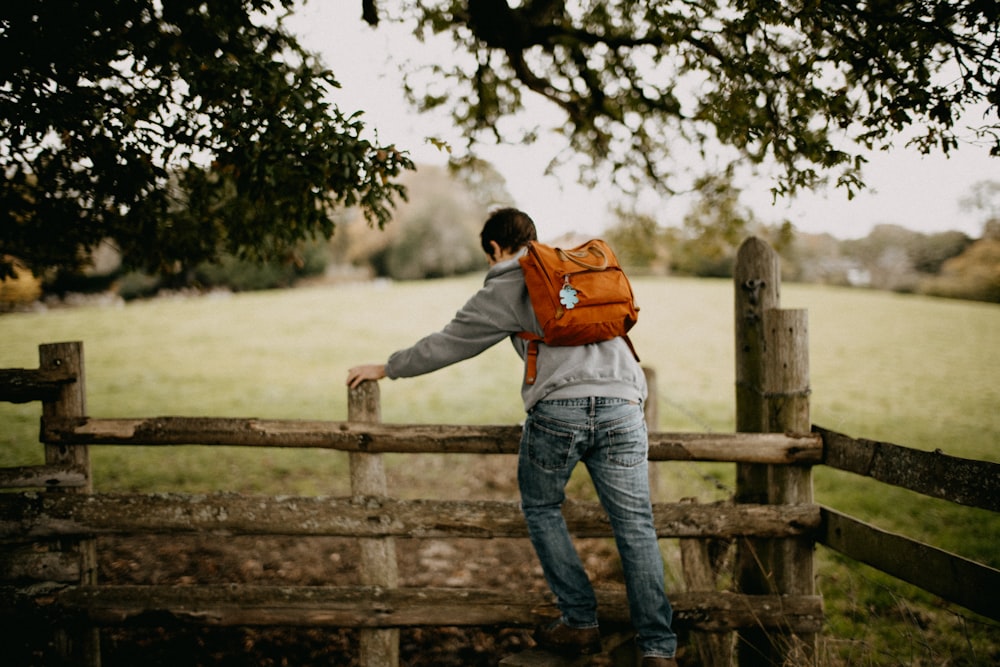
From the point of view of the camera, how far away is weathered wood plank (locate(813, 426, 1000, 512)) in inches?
98.3

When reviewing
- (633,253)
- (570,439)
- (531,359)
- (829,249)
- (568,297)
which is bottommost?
(570,439)

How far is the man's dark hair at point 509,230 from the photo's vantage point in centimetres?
302

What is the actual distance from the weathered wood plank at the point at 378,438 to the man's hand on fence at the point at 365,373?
25 cm

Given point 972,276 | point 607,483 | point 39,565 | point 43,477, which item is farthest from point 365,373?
point 972,276

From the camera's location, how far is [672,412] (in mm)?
11906

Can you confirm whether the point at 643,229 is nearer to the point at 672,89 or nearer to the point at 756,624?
the point at 672,89

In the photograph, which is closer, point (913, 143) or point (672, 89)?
point (913, 143)

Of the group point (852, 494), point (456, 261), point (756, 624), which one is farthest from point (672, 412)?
point (456, 261)

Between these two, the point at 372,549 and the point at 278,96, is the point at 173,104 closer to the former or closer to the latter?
the point at 278,96

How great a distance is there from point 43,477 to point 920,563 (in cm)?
451

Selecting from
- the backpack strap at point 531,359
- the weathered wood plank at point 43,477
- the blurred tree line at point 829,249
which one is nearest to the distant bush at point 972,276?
the blurred tree line at point 829,249

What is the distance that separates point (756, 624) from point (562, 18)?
5364 mm

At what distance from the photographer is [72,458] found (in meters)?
3.51

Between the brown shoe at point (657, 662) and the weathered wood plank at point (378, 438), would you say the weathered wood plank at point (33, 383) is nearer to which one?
the weathered wood plank at point (378, 438)
